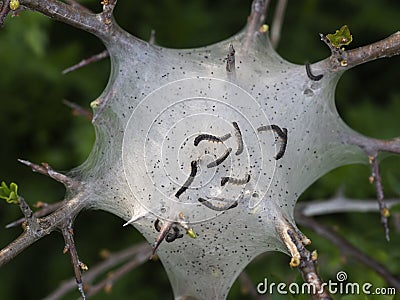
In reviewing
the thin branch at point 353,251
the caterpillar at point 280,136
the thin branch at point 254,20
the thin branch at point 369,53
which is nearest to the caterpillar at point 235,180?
the caterpillar at point 280,136

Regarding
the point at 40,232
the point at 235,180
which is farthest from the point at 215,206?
the point at 40,232

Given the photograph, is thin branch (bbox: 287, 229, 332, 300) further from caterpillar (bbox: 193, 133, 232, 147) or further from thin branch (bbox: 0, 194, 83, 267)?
thin branch (bbox: 0, 194, 83, 267)

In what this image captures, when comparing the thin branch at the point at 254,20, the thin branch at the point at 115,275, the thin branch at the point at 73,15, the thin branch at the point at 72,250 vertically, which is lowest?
the thin branch at the point at 72,250

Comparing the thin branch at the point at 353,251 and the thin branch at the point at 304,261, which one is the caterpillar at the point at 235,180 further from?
the thin branch at the point at 353,251

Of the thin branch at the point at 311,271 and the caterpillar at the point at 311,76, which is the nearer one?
the thin branch at the point at 311,271

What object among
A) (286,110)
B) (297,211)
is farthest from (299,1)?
(286,110)

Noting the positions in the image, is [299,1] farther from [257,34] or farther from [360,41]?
[257,34]

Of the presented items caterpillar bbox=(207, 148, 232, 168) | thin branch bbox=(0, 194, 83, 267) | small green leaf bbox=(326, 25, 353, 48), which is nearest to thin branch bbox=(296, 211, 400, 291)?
caterpillar bbox=(207, 148, 232, 168)
